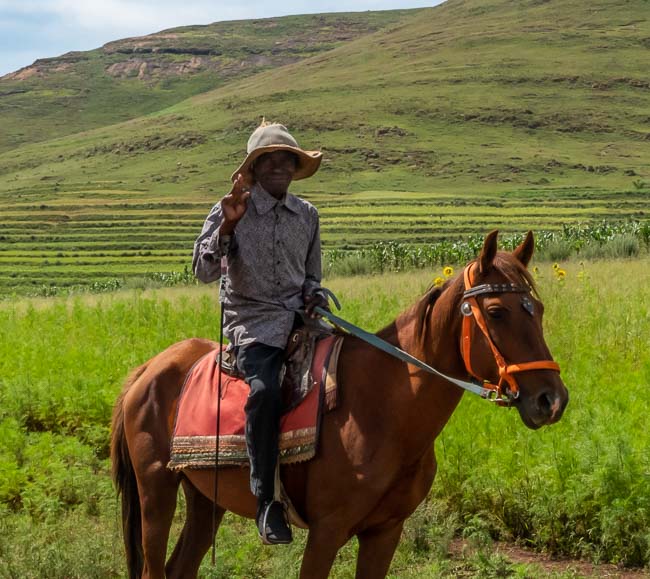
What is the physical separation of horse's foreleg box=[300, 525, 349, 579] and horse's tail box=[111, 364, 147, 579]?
149 centimetres

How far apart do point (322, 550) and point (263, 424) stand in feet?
2.15

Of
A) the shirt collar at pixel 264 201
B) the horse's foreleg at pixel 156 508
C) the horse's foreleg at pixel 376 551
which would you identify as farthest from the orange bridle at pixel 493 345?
the horse's foreleg at pixel 156 508

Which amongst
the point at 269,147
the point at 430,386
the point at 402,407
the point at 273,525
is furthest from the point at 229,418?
the point at 269,147

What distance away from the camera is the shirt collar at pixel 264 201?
4953 millimetres

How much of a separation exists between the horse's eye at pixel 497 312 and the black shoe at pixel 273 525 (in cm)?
143

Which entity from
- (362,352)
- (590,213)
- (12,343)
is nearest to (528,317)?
(362,352)

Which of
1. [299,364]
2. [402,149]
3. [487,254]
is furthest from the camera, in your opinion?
[402,149]

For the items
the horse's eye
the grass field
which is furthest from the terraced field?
the horse's eye

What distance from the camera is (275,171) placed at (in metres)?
5.00

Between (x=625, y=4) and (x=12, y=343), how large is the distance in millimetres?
177334

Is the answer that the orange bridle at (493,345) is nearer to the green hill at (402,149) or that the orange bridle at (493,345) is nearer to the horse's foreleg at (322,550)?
the horse's foreleg at (322,550)

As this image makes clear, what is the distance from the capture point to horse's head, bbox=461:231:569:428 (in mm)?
4047

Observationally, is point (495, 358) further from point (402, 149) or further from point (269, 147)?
point (402, 149)

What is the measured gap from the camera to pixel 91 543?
6.75 m
